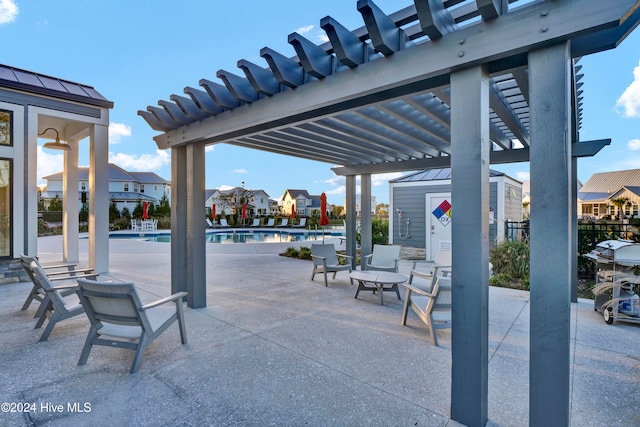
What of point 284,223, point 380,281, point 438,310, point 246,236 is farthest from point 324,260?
point 284,223

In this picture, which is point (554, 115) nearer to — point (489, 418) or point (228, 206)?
point (489, 418)

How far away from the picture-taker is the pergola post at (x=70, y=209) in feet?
29.6

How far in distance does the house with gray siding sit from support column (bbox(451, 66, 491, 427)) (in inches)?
323

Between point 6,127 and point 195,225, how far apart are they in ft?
18.6

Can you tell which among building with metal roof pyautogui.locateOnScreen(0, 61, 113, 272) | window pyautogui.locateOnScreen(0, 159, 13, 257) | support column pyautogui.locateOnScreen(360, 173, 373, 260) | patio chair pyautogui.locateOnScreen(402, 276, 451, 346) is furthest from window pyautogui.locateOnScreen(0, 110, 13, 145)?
patio chair pyautogui.locateOnScreen(402, 276, 451, 346)

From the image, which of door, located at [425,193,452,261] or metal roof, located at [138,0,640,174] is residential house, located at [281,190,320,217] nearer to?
door, located at [425,193,452,261]

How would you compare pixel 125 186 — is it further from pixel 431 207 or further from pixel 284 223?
pixel 431 207

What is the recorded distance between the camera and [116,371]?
2980mm

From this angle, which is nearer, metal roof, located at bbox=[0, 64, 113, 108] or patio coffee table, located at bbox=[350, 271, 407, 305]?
patio coffee table, located at bbox=[350, 271, 407, 305]

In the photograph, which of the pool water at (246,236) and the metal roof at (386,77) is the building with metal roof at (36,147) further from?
the pool water at (246,236)

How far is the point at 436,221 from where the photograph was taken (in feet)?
35.1

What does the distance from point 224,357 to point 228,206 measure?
103 ft

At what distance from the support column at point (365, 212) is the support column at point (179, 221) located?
471 centimetres

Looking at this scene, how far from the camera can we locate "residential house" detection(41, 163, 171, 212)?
31.0 m
